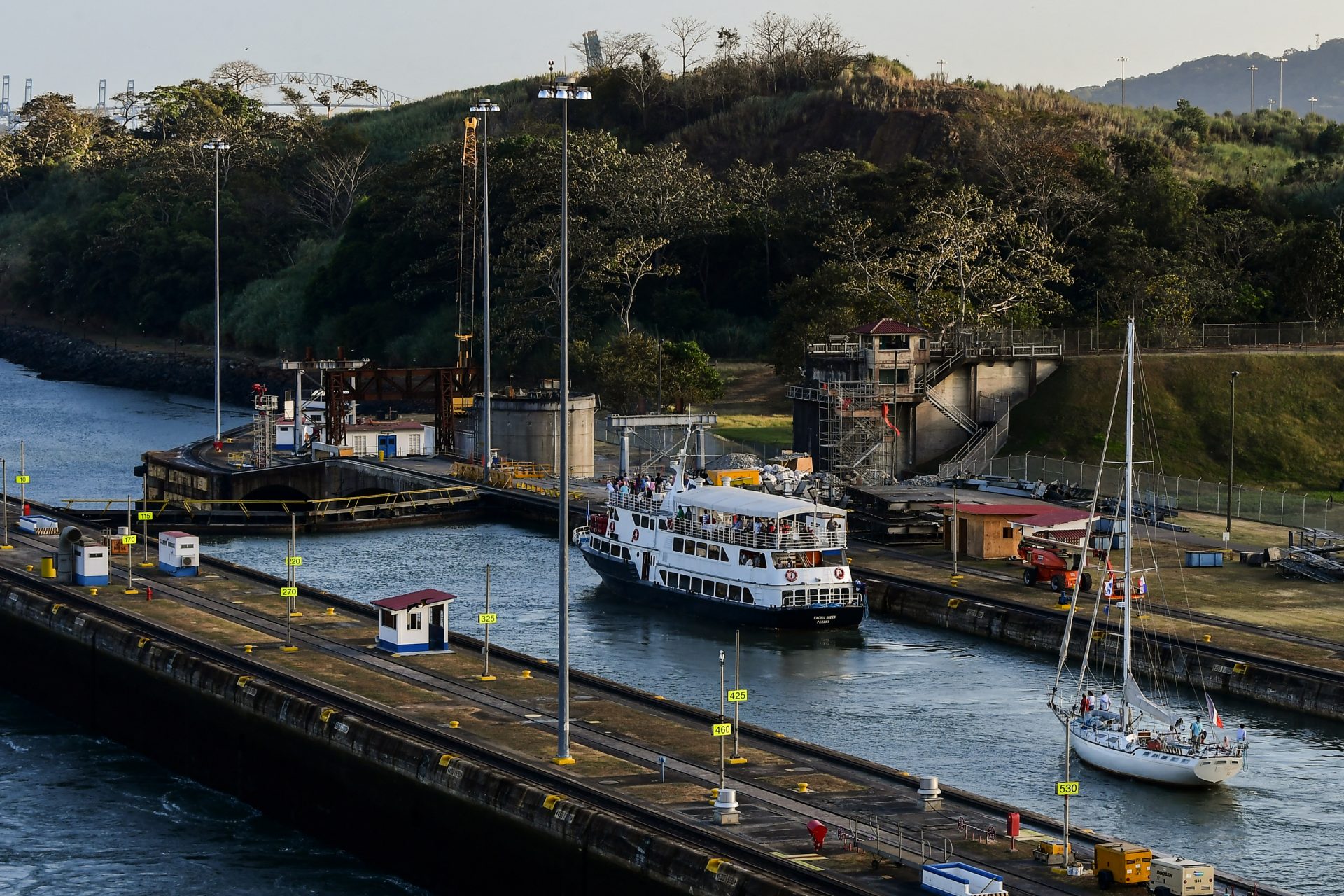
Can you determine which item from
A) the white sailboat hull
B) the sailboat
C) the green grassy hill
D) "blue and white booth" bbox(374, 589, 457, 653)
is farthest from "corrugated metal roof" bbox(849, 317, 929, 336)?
the white sailboat hull

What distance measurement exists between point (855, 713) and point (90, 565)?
103ft

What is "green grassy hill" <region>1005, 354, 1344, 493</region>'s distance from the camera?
107500mm

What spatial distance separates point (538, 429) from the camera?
11862 cm

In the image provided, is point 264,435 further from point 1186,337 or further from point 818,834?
point 818,834

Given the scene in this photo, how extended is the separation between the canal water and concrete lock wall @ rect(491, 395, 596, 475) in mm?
16443

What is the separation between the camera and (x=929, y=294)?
420 feet

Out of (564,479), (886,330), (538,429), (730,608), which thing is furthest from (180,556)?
(886,330)

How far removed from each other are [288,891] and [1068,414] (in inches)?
2947

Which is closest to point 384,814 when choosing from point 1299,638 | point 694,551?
point 694,551

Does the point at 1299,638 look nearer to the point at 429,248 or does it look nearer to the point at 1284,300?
the point at 1284,300

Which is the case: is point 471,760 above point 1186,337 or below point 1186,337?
below

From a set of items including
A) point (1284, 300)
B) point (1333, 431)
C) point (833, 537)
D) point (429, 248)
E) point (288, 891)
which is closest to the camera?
point (288, 891)

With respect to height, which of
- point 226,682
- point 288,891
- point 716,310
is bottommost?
point 288,891

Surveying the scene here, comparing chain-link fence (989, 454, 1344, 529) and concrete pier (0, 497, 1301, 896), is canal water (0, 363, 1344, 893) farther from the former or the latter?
chain-link fence (989, 454, 1344, 529)
